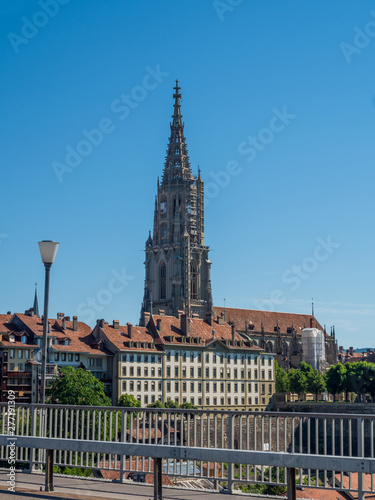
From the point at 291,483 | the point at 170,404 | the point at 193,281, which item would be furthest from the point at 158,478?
the point at 193,281

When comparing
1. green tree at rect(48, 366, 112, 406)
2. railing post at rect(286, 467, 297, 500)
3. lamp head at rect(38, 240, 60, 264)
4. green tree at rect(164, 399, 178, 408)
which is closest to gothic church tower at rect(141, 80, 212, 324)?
green tree at rect(164, 399, 178, 408)

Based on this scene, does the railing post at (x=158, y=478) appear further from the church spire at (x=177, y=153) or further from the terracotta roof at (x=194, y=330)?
the church spire at (x=177, y=153)

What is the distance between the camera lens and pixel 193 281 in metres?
141

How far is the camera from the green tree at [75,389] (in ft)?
230

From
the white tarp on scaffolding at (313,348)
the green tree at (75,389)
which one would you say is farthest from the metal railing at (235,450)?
the white tarp on scaffolding at (313,348)

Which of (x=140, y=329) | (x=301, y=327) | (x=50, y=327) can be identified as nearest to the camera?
(x=50, y=327)

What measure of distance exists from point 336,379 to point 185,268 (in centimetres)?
3956

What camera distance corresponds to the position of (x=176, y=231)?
143125mm

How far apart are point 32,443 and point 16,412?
2.86 metres

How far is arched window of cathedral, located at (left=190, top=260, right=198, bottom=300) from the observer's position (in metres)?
140

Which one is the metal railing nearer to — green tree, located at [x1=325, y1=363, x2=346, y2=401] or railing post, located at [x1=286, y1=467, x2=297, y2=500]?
railing post, located at [x1=286, y1=467, x2=297, y2=500]

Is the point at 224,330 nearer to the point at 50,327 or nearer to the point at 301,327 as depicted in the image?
the point at 50,327

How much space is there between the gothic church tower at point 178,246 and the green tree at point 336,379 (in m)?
31.5

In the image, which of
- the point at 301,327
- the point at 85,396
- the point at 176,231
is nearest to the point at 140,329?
the point at 85,396
